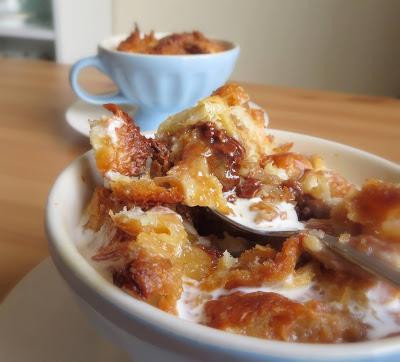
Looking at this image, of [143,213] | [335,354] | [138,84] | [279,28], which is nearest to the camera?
[335,354]

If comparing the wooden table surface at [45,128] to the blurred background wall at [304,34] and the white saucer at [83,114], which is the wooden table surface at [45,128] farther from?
the blurred background wall at [304,34]

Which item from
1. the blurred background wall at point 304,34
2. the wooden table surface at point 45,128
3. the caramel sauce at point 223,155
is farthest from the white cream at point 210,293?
the blurred background wall at point 304,34

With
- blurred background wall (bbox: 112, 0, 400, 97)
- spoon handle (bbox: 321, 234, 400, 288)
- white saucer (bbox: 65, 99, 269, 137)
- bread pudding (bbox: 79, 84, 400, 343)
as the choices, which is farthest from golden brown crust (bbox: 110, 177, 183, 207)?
blurred background wall (bbox: 112, 0, 400, 97)

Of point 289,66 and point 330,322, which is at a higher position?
point 330,322

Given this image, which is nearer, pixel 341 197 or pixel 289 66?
pixel 341 197

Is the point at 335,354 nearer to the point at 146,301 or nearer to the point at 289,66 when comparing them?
the point at 146,301

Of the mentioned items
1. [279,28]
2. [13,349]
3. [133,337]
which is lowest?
[279,28]

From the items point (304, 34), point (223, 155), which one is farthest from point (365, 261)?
point (304, 34)

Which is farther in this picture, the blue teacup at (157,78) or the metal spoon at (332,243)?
the blue teacup at (157,78)

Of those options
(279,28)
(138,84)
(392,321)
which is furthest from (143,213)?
(279,28)
